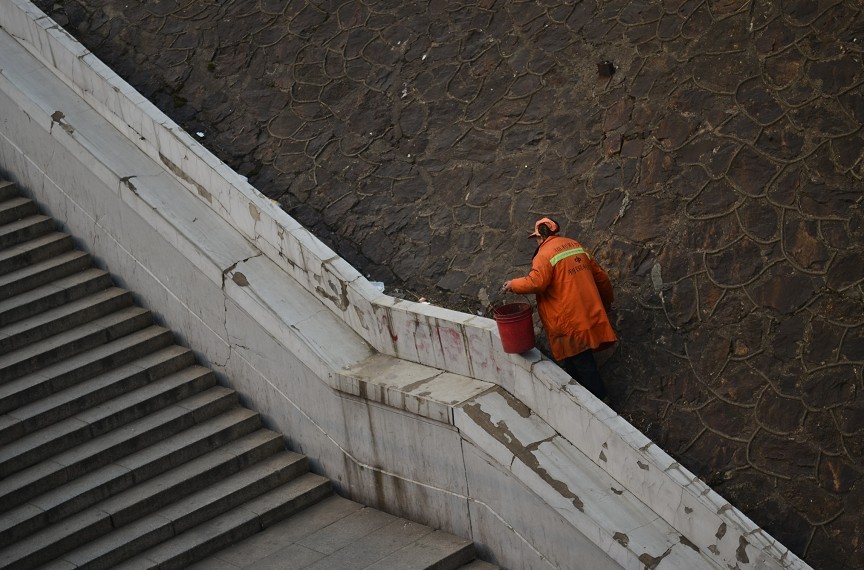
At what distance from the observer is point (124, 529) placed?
933cm

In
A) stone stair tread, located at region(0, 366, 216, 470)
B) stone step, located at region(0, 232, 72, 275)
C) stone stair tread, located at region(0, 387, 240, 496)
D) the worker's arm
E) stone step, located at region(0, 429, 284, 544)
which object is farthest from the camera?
stone step, located at region(0, 232, 72, 275)

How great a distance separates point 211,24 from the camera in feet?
44.1

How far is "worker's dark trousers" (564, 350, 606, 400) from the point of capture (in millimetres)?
8648

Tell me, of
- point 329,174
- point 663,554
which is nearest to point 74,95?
point 329,174

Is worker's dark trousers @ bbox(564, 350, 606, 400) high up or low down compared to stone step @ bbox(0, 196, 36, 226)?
down

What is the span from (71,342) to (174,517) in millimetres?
2306

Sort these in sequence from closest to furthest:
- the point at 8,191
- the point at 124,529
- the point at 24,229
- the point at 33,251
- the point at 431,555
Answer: the point at 431,555 < the point at 124,529 < the point at 33,251 < the point at 24,229 < the point at 8,191

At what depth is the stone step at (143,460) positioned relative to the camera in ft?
30.8

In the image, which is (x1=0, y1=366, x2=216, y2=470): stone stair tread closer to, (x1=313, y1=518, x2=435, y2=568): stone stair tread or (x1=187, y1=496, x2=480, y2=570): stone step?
(x1=187, y1=496, x2=480, y2=570): stone step

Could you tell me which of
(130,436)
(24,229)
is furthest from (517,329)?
(24,229)

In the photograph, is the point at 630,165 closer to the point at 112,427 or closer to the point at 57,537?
the point at 112,427

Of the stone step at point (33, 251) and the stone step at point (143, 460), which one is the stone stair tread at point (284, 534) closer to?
the stone step at point (143, 460)

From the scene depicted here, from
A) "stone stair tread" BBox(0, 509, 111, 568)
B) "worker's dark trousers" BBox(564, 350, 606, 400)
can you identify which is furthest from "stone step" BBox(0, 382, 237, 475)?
"worker's dark trousers" BBox(564, 350, 606, 400)

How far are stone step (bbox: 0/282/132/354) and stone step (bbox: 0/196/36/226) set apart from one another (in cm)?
133
